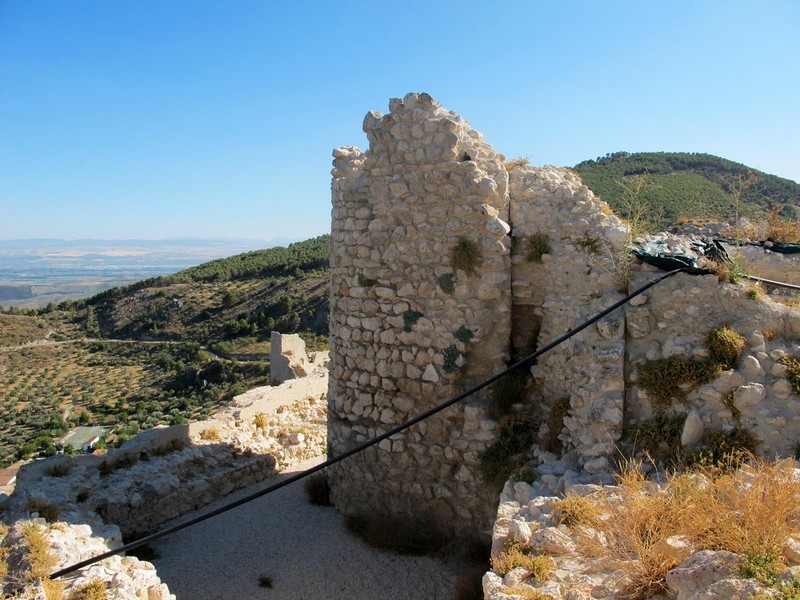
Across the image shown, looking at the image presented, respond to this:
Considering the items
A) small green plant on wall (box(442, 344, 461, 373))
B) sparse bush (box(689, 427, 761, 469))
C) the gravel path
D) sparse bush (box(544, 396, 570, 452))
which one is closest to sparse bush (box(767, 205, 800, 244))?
sparse bush (box(544, 396, 570, 452))

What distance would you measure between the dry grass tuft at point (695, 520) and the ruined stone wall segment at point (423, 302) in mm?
2848

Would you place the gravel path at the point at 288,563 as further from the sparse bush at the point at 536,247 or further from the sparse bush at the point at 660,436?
the sparse bush at the point at 536,247

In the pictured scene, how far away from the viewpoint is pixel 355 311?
24.4ft

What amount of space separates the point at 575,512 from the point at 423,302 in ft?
11.1

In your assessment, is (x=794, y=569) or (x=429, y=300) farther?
(x=429, y=300)

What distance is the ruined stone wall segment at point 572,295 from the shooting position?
538 cm

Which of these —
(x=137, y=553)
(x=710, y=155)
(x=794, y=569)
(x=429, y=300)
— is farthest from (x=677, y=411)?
(x=710, y=155)

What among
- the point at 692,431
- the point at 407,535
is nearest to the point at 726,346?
the point at 692,431

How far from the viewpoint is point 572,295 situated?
20.5ft

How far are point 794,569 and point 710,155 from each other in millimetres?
39218

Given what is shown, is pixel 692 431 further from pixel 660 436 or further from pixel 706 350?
pixel 706 350

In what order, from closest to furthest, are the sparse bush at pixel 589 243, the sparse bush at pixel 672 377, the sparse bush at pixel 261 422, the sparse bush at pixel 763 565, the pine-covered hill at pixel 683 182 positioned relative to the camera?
the sparse bush at pixel 763 565, the sparse bush at pixel 672 377, the sparse bush at pixel 589 243, the sparse bush at pixel 261 422, the pine-covered hill at pixel 683 182

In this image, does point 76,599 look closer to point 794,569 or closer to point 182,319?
point 794,569

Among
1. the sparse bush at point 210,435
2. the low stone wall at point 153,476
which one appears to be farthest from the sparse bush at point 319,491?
the sparse bush at point 210,435
